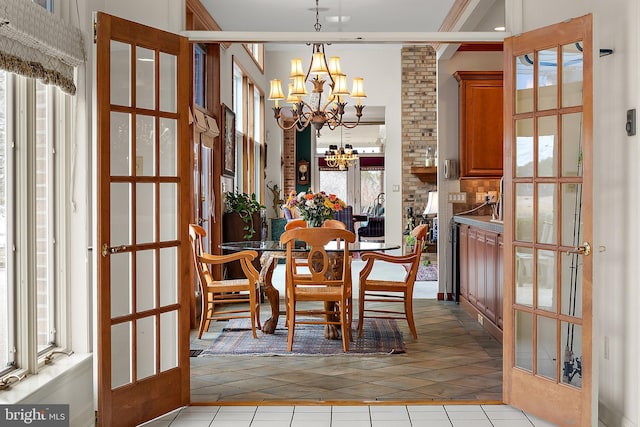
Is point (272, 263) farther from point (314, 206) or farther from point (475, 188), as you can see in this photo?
point (475, 188)

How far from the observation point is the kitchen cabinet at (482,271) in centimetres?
573

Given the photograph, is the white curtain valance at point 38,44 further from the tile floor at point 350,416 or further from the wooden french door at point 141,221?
the tile floor at point 350,416

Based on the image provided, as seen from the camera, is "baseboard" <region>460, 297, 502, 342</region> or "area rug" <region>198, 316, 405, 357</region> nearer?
"area rug" <region>198, 316, 405, 357</region>

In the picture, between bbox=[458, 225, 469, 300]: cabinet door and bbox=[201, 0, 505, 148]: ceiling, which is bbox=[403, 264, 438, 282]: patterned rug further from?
bbox=[201, 0, 505, 148]: ceiling

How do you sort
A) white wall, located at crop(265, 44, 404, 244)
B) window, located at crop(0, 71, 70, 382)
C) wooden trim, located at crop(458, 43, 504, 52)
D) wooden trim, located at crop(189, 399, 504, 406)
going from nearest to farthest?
window, located at crop(0, 71, 70, 382)
wooden trim, located at crop(189, 399, 504, 406)
wooden trim, located at crop(458, 43, 504, 52)
white wall, located at crop(265, 44, 404, 244)

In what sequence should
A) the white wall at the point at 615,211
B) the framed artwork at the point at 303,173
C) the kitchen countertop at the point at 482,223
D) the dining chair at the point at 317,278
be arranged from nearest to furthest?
the white wall at the point at 615,211 < the dining chair at the point at 317,278 < the kitchen countertop at the point at 482,223 < the framed artwork at the point at 303,173

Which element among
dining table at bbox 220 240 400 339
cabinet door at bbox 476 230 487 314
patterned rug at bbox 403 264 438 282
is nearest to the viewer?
dining table at bbox 220 240 400 339

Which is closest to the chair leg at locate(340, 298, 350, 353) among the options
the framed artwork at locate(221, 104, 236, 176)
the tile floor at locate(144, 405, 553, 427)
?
the tile floor at locate(144, 405, 553, 427)

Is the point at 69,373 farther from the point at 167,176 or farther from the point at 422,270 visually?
the point at 422,270

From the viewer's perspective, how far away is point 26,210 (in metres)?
3.08

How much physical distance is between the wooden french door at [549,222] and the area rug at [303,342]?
173 centimetres

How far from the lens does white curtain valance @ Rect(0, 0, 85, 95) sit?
264 cm

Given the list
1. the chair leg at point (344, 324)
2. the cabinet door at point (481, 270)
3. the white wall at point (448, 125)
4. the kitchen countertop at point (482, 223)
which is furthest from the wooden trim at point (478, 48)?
the chair leg at point (344, 324)

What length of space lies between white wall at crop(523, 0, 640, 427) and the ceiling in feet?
9.90
